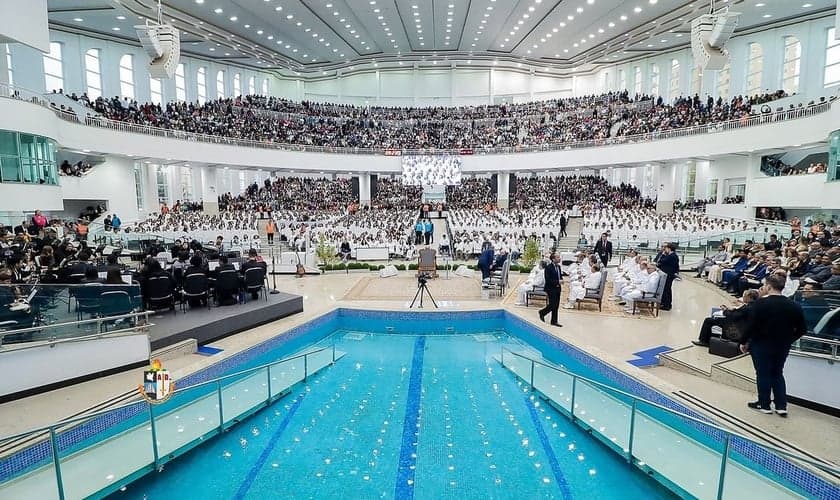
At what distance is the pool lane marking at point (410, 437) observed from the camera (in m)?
4.10

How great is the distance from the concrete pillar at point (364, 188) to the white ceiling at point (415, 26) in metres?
9.43

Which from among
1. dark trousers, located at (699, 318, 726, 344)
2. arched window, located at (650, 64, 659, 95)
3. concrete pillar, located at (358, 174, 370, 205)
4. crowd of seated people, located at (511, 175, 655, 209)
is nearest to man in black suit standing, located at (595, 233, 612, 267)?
dark trousers, located at (699, 318, 726, 344)

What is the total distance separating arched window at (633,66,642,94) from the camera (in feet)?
112

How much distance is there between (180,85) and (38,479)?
3277 cm

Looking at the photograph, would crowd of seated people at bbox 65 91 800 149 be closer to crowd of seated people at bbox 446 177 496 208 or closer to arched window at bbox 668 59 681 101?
arched window at bbox 668 59 681 101

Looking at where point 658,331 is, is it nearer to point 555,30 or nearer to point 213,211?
point 213,211

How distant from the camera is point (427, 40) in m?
32.2

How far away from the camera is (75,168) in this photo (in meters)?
19.7

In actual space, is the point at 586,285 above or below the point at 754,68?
below

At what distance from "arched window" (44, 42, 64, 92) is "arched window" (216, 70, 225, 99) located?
36.2 ft

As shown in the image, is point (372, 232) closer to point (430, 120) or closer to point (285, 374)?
point (285, 374)

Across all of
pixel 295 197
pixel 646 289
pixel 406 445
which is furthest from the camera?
pixel 295 197

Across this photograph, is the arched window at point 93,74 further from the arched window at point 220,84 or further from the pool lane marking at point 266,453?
the pool lane marking at point 266,453

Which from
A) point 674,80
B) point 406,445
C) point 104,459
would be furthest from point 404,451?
point 674,80
